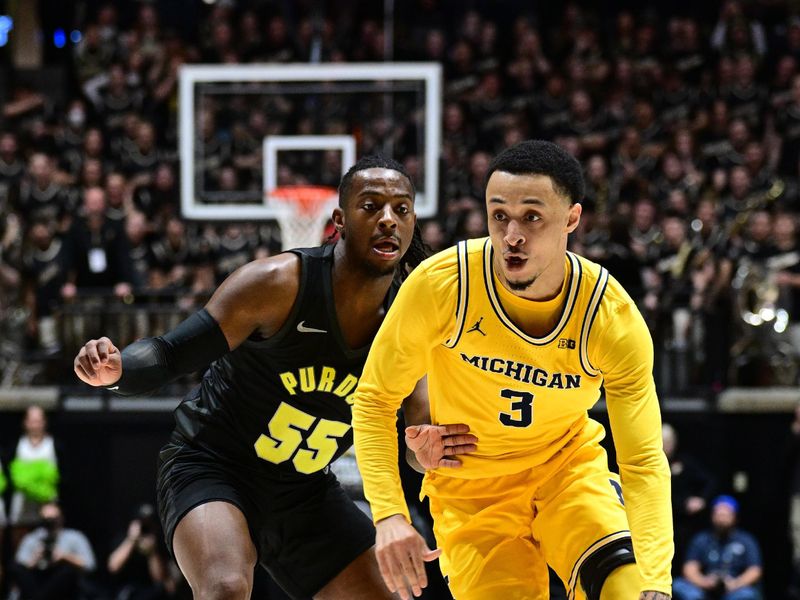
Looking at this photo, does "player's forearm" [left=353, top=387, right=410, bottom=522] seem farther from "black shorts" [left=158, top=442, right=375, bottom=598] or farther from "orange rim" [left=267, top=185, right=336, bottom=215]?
"orange rim" [left=267, top=185, right=336, bottom=215]

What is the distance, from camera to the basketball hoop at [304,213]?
9.97 m

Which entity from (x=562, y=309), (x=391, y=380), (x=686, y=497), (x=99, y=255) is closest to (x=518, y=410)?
(x=562, y=309)

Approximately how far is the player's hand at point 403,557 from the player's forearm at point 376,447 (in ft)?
0.52

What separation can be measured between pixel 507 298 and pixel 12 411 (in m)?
8.28

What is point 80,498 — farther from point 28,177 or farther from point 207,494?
point 207,494

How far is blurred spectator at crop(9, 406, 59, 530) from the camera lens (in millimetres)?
10547

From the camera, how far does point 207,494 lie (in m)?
4.55

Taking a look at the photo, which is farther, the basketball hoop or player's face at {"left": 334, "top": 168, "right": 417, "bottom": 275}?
the basketball hoop

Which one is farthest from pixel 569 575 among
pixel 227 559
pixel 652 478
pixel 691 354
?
pixel 691 354

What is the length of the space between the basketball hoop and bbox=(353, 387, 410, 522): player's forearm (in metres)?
5.88

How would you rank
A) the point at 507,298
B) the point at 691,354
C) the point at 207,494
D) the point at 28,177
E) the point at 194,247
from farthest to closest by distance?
the point at 28,177 → the point at 194,247 → the point at 691,354 → the point at 207,494 → the point at 507,298

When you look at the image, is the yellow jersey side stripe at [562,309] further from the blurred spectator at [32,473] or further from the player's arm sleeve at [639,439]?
the blurred spectator at [32,473]

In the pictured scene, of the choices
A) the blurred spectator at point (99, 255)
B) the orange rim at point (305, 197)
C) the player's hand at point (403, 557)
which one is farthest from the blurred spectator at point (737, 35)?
the player's hand at point (403, 557)

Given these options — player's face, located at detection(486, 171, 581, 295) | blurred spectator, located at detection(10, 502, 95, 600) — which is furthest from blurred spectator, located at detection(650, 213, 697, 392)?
player's face, located at detection(486, 171, 581, 295)
